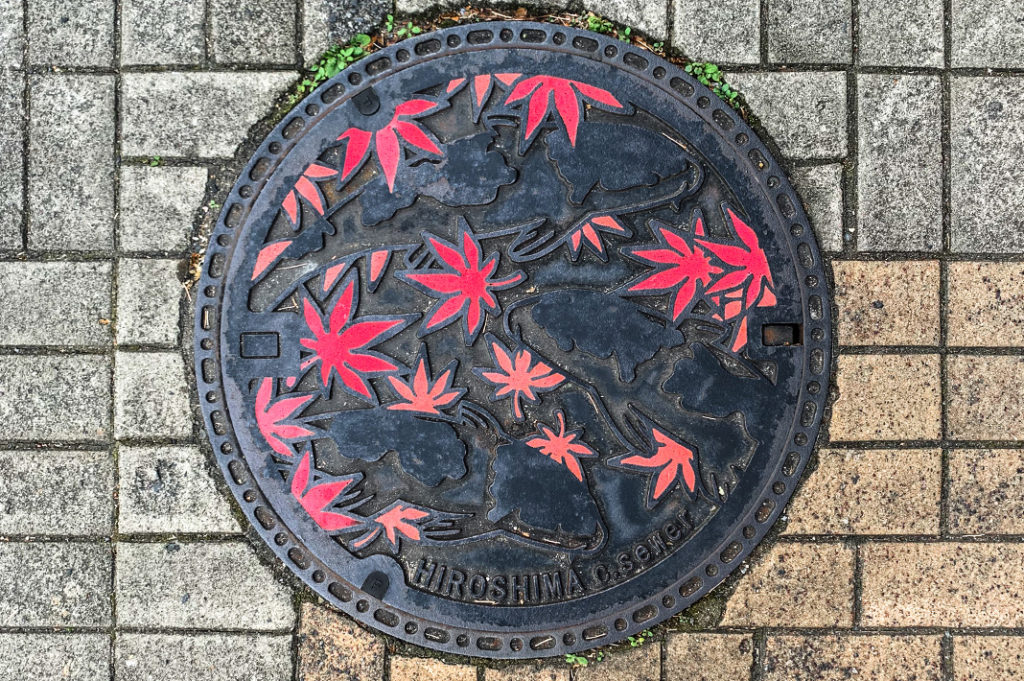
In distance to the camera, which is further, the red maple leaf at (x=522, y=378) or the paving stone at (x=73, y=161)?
the paving stone at (x=73, y=161)

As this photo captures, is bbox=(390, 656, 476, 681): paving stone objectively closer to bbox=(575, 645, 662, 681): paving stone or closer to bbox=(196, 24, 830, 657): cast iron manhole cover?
bbox=(196, 24, 830, 657): cast iron manhole cover

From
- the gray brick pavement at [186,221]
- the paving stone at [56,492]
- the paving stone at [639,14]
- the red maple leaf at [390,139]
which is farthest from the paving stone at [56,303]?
the paving stone at [639,14]

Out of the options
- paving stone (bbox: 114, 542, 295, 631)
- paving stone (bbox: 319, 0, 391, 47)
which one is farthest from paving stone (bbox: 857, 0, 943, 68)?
paving stone (bbox: 114, 542, 295, 631)

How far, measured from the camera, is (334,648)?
2.10 metres

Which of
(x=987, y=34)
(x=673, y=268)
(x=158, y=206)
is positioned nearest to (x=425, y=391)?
(x=673, y=268)

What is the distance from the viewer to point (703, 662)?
2086mm

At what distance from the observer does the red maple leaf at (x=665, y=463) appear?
2.03 meters

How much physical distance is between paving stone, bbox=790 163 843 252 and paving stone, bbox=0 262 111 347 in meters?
2.25

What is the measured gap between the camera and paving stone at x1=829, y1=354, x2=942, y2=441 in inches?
82.0

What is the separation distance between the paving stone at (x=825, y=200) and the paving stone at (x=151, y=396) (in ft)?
6.76

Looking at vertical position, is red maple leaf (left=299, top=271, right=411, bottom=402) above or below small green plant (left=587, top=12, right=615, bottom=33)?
below

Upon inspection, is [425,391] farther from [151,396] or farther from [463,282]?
[151,396]

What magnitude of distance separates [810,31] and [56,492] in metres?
2.82

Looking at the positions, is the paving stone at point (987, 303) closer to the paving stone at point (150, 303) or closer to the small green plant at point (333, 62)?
the small green plant at point (333, 62)
